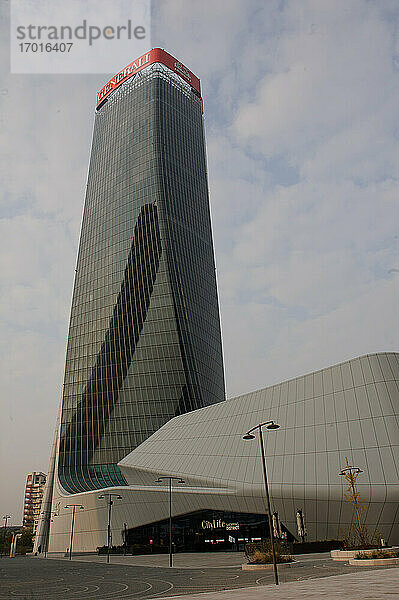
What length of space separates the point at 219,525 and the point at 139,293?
55800 millimetres

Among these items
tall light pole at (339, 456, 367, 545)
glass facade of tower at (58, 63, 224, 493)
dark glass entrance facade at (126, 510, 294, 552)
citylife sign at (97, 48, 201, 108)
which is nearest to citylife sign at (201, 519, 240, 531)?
dark glass entrance facade at (126, 510, 294, 552)

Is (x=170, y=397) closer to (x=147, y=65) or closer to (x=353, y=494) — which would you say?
(x=353, y=494)

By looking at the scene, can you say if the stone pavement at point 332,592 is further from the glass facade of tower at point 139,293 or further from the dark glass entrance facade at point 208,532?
the glass facade of tower at point 139,293

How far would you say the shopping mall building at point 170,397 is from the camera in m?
51.7

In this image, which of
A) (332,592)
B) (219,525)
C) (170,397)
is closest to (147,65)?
(170,397)

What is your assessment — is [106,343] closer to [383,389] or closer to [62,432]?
[62,432]

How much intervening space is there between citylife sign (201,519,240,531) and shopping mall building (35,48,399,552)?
180 mm

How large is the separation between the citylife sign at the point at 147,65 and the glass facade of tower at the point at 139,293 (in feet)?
16.7

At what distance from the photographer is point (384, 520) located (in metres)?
46.9

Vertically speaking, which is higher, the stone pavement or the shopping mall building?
the shopping mall building

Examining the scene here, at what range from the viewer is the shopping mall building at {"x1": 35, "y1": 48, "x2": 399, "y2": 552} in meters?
51.7

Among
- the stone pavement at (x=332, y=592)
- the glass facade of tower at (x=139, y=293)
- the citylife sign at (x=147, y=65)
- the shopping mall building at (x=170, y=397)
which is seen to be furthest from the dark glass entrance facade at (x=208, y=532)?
the citylife sign at (x=147, y=65)

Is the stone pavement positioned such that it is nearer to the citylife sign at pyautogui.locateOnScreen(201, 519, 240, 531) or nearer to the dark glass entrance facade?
the dark glass entrance facade

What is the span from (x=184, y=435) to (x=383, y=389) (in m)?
28.7
